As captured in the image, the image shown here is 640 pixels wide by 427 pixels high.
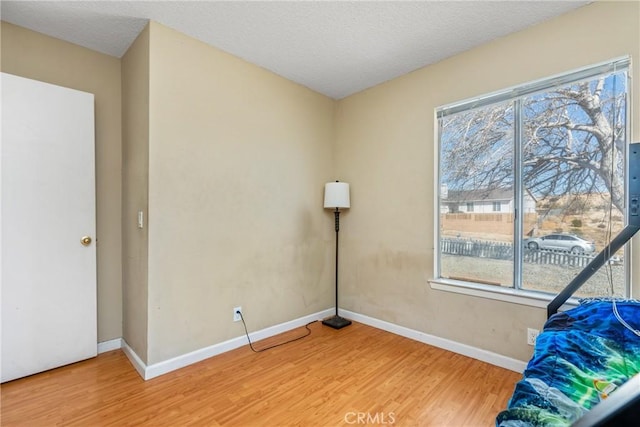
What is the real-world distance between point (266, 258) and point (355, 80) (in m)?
1.99

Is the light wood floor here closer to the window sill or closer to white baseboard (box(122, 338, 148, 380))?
white baseboard (box(122, 338, 148, 380))

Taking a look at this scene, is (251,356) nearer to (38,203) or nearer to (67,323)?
(67,323)

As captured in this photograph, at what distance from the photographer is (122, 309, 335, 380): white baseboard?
83.5 inches

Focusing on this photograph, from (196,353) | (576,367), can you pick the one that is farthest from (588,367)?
(196,353)

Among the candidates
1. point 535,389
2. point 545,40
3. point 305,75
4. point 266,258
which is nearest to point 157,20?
point 305,75

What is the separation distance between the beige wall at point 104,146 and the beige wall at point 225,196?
0.71 meters

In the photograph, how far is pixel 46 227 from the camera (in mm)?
2182

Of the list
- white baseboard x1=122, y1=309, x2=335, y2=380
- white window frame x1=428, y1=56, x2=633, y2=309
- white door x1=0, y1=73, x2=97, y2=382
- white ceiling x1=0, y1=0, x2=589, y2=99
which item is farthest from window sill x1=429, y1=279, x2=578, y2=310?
white door x1=0, y1=73, x2=97, y2=382

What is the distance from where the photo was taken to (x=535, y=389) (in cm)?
103

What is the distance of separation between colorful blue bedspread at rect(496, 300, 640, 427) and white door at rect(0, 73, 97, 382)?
2.80 m

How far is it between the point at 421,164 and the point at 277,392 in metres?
2.19

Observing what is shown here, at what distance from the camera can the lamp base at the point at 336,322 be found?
3068 millimetres

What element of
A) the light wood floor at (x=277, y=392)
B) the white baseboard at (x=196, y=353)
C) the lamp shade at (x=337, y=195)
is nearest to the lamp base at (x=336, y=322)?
the white baseboard at (x=196, y=353)

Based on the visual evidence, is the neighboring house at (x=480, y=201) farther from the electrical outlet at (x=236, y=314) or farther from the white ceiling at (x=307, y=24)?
the electrical outlet at (x=236, y=314)
